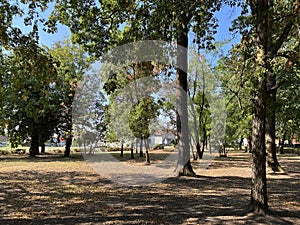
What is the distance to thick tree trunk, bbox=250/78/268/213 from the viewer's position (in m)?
5.11

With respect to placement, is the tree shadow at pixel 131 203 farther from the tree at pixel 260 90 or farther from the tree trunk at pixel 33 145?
the tree trunk at pixel 33 145

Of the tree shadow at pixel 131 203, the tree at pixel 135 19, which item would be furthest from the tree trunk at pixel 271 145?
the tree at pixel 135 19

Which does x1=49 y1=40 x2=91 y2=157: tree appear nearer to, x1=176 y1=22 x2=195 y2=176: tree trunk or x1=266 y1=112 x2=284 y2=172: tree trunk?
x1=176 y1=22 x2=195 y2=176: tree trunk

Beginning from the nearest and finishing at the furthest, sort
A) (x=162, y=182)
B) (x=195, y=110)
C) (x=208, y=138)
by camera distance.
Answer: (x=162, y=182) < (x=195, y=110) < (x=208, y=138)

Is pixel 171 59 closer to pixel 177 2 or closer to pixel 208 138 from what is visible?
pixel 177 2

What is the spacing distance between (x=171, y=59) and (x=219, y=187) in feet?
15.4

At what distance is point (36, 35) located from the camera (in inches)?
224

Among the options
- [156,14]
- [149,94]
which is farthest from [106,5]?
[149,94]

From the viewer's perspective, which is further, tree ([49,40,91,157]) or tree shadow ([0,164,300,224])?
tree ([49,40,91,157])

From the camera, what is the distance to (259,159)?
5129mm

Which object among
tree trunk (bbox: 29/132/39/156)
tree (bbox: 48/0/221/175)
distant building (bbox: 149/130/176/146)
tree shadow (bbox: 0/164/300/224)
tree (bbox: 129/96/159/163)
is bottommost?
tree shadow (bbox: 0/164/300/224)

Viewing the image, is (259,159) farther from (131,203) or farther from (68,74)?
(68,74)

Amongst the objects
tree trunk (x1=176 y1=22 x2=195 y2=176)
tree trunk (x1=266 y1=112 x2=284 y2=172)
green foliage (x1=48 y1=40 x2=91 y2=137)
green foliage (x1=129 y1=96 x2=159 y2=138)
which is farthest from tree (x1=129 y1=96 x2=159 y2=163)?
green foliage (x1=48 y1=40 x2=91 y2=137)

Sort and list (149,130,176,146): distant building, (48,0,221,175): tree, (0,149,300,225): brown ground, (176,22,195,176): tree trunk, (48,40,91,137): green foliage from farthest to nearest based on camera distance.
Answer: (48,40,91,137): green foliage
(149,130,176,146): distant building
(176,22,195,176): tree trunk
(48,0,221,175): tree
(0,149,300,225): brown ground
